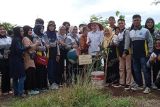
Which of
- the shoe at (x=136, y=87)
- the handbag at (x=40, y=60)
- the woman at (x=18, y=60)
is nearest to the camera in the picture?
the woman at (x=18, y=60)

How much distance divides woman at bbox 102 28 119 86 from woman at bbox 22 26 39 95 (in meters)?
2.14

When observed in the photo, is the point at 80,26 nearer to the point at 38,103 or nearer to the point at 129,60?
the point at 129,60

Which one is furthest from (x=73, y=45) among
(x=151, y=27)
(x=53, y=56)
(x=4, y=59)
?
(x=151, y=27)

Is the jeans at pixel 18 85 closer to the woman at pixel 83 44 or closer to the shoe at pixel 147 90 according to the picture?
the woman at pixel 83 44

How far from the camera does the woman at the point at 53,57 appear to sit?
40.3 ft

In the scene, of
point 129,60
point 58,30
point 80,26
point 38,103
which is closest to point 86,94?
point 38,103

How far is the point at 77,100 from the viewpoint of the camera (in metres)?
9.02

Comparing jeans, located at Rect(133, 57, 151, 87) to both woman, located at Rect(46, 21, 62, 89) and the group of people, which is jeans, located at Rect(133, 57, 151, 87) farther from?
woman, located at Rect(46, 21, 62, 89)

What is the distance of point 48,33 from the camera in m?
12.3

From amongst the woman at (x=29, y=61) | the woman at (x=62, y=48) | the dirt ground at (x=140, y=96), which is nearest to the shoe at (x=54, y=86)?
the woman at (x=62, y=48)

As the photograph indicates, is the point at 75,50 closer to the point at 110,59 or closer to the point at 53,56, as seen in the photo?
the point at 53,56

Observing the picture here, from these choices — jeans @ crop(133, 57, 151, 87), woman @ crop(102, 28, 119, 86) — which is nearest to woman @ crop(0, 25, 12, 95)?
woman @ crop(102, 28, 119, 86)

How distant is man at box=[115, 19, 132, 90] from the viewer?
11750 mm

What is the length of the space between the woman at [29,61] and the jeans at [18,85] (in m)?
0.38
